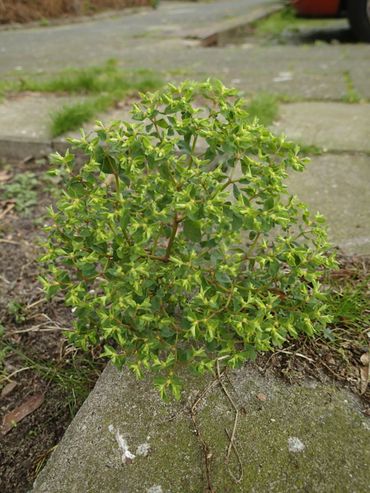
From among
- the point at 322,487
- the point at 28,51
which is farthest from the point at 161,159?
the point at 28,51

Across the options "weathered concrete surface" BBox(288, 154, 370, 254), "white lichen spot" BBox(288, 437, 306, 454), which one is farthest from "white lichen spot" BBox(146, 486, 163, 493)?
"weathered concrete surface" BBox(288, 154, 370, 254)

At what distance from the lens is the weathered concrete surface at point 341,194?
1865 millimetres

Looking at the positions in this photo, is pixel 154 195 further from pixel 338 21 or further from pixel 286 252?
pixel 338 21

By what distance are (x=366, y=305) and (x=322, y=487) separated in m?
0.62

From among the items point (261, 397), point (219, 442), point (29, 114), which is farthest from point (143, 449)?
point (29, 114)

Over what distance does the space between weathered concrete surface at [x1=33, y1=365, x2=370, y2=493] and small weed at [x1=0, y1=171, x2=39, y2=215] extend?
1.45m

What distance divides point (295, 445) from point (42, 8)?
9690 mm

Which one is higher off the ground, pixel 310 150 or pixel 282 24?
pixel 310 150

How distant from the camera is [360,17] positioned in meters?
5.83

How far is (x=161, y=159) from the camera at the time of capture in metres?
1.10

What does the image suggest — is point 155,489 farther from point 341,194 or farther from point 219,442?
point 341,194

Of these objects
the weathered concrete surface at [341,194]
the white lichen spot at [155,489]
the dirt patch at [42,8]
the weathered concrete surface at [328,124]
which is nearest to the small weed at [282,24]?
the dirt patch at [42,8]

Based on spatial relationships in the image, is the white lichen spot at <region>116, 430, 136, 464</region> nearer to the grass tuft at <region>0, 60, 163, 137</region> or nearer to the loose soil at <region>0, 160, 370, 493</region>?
the loose soil at <region>0, 160, 370, 493</region>

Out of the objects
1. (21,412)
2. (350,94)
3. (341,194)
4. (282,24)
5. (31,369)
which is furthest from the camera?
(282,24)
